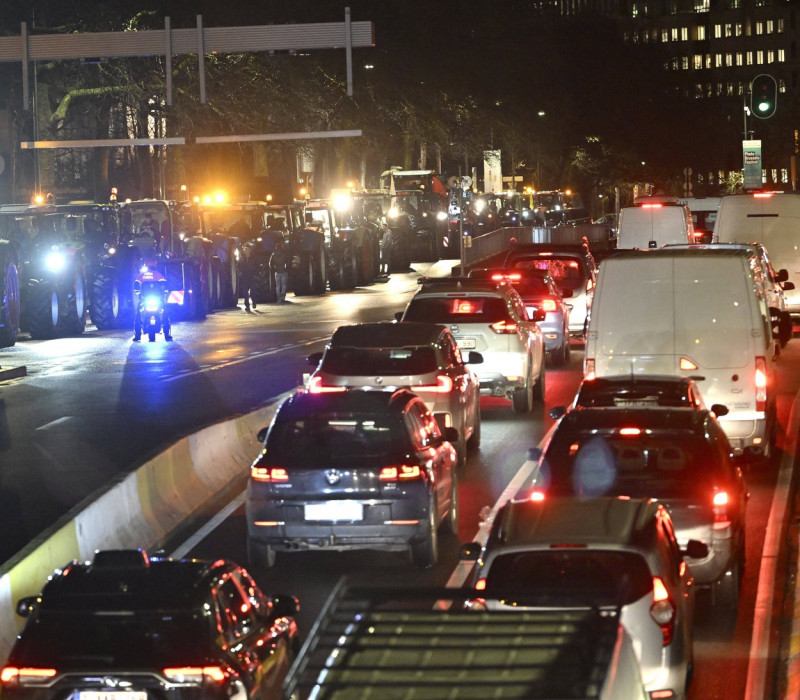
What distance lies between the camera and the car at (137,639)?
744cm

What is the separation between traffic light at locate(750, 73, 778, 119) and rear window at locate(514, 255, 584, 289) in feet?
26.7

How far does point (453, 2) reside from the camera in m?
69.1

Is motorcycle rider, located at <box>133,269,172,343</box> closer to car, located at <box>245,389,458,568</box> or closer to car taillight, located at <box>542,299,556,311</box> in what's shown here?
car taillight, located at <box>542,299,556,311</box>

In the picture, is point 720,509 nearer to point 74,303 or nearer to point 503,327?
point 503,327

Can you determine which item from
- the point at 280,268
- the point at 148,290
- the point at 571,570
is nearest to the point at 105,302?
the point at 148,290

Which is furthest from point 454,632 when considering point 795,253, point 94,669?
point 795,253

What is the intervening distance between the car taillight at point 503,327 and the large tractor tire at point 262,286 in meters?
21.0

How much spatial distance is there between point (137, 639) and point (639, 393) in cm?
750

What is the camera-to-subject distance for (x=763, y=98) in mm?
36594

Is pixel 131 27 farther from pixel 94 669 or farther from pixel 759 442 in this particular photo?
pixel 94 669

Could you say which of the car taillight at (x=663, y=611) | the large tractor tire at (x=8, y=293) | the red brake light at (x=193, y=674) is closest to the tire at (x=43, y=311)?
the large tractor tire at (x=8, y=293)

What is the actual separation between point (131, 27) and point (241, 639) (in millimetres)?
43932

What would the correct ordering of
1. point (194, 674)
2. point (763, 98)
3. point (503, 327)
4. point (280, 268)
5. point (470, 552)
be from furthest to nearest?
point (280, 268) → point (763, 98) → point (503, 327) → point (470, 552) → point (194, 674)

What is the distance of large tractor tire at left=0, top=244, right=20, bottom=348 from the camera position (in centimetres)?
2888
